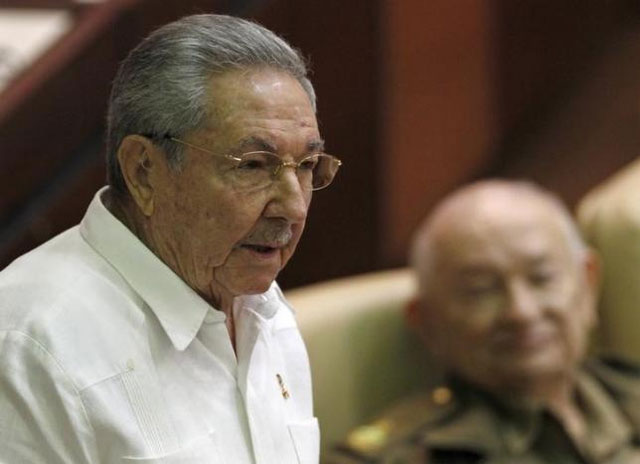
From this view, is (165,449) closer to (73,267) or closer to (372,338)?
(73,267)

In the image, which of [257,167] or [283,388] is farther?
[283,388]

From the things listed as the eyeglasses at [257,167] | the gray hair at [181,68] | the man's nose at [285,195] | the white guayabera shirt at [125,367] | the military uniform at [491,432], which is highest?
the gray hair at [181,68]

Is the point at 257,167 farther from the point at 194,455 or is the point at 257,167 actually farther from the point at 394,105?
the point at 394,105

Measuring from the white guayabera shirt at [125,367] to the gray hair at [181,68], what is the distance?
102mm

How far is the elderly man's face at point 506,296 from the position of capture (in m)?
2.30

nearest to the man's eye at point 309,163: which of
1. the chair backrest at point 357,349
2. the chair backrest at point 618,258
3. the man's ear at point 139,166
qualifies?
the man's ear at point 139,166

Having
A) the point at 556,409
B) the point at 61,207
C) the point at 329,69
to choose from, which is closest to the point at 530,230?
the point at 556,409

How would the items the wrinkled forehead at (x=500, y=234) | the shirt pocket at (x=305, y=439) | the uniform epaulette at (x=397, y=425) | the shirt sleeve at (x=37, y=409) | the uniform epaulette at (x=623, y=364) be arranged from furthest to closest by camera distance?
1. the uniform epaulette at (x=623, y=364)
2. the wrinkled forehead at (x=500, y=234)
3. the uniform epaulette at (x=397, y=425)
4. the shirt pocket at (x=305, y=439)
5. the shirt sleeve at (x=37, y=409)

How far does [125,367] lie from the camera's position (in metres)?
1.05

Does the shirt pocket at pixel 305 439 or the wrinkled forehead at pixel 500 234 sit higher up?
the shirt pocket at pixel 305 439

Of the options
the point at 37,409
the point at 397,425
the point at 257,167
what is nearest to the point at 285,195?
the point at 257,167

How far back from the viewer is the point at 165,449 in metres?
1.04

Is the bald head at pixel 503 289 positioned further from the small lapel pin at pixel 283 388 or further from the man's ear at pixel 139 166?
the man's ear at pixel 139 166

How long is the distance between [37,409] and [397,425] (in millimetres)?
1342
